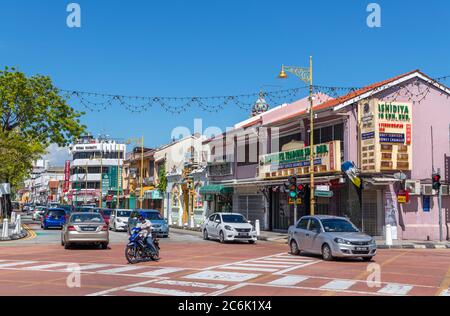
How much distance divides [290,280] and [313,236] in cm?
653

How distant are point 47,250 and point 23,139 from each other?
2001 centimetres

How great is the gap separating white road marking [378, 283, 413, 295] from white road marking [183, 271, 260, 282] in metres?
3.25

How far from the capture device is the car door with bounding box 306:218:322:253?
61.4 ft

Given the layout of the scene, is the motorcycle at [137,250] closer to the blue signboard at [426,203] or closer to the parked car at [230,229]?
the parked car at [230,229]

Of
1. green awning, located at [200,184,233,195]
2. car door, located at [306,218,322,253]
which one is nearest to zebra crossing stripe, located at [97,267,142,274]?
car door, located at [306,218,322,253]

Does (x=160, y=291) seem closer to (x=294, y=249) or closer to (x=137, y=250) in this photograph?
(x=137, y=250)

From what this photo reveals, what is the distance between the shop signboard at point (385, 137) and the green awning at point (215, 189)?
48.1 ft

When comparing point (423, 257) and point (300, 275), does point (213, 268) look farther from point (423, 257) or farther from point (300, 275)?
point (423, 257)

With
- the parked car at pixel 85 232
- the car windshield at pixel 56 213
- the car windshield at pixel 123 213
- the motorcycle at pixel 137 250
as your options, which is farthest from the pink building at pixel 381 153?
the car windshield at pixel 56 213

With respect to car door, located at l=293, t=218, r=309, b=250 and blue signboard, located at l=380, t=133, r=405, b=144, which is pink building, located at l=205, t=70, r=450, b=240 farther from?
car door, located at l=293, t=218, r=309, b=250

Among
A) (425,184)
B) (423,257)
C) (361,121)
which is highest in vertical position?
(361,121)

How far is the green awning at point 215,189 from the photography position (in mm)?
40844
